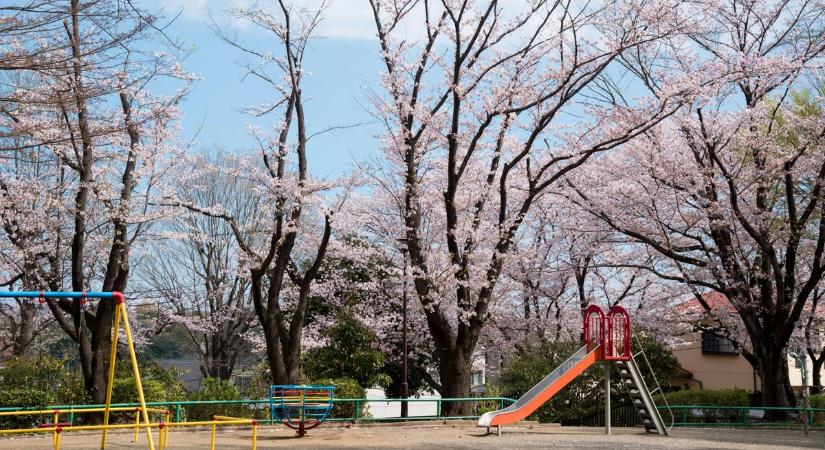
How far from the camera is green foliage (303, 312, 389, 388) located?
2556 cm

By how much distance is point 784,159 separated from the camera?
2250cm

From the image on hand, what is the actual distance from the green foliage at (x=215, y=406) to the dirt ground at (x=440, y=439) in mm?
2290

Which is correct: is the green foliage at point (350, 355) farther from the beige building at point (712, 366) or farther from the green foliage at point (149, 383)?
the beige building at point (712, 366)

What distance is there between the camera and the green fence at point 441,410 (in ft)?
54.4

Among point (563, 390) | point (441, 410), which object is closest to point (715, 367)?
point (563, 390)

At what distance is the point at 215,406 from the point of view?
19391mm

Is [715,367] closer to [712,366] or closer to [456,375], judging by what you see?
[712,366]

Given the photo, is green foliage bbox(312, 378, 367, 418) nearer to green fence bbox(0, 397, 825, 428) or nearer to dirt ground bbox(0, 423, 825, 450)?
green fence bbox(0, 397, 825, 428)

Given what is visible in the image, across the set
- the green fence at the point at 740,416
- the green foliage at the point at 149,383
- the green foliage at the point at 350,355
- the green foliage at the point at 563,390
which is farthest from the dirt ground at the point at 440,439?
the green foliage at the point at 350,355

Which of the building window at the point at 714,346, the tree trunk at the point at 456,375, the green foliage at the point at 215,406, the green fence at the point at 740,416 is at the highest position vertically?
the building window at the point at 714,346

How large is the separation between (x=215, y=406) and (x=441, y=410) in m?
5.48

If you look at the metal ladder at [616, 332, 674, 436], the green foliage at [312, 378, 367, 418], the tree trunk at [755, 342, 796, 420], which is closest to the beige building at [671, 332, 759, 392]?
the tree trunk at [755, 342, 796, 420]

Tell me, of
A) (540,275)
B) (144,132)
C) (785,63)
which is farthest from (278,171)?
(785,63)

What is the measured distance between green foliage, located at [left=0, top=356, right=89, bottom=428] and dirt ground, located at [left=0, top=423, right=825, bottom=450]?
1.64m
